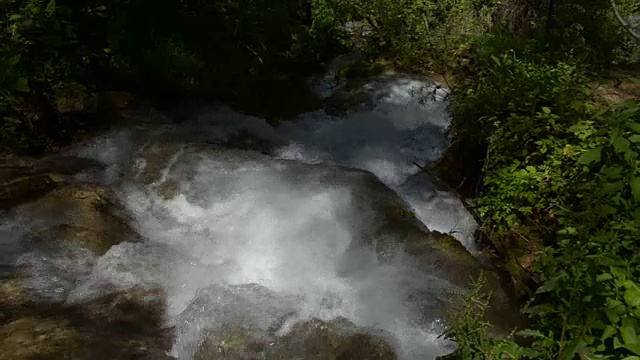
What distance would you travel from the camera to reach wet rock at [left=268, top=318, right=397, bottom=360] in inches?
144

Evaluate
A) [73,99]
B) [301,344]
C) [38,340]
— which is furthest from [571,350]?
[73,99]

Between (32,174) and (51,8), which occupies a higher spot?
(51,8)

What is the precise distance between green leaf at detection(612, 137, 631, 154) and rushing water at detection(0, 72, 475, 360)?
1667 millimetres

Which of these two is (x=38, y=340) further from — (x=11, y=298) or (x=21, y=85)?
(x=21, y=85)

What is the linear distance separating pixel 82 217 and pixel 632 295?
13.9 ft

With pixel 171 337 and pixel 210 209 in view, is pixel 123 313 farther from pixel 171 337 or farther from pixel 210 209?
pixel 210 209

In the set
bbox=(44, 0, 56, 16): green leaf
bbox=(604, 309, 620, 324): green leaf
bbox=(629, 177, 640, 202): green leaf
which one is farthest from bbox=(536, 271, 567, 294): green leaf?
bbox=(44, 0, 56, 16): green leaf

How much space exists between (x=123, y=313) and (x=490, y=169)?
336cm

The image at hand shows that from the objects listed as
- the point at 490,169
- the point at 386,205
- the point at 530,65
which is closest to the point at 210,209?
the point at 386,205

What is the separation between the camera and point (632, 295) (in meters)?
2.66

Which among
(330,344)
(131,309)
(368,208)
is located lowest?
(368,208)

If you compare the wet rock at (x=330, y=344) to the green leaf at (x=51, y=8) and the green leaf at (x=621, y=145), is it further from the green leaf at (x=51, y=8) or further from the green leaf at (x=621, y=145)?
the green leaf at (x=51, y=8)

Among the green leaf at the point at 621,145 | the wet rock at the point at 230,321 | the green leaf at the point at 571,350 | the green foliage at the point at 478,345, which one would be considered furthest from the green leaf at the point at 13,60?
the green leaf at the point at 571,350

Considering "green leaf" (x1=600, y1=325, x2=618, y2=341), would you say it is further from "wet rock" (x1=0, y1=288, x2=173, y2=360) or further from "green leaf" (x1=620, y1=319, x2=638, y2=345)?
"wet rock" (x1=0, y1=288, x2=173, y2=360)
